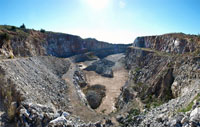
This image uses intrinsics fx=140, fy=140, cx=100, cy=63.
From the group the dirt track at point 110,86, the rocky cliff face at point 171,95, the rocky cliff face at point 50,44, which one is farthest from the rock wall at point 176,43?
the rocky cliff face at point 50,44

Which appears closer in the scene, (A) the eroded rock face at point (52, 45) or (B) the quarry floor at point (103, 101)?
(B) the quarry floor at point (103, 101)

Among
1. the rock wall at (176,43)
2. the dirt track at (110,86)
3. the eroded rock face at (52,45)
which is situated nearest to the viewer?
the rock wall at (176,43)

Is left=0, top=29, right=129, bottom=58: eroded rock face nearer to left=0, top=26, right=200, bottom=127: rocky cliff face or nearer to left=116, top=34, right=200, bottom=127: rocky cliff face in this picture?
left=0, top=26, right=200, bottom=127: rocky cliff face

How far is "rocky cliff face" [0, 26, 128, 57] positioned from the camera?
31.3m

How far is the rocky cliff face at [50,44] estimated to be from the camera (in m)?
31.3

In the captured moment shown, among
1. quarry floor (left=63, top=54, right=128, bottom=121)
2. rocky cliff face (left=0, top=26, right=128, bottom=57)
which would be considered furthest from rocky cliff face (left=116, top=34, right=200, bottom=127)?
rocky cliff face (left=0, top=26, right=128, bottom=57)

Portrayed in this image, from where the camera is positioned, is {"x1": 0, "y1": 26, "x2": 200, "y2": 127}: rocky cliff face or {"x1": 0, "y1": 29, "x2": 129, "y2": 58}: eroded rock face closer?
{"x1": 0, "y1": 26, "x2": 200, "y2": 127}: rocky cliff face

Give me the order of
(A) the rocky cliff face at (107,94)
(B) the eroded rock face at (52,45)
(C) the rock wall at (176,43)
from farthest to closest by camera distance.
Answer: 1. (B) the eroded rock face at (52,45)
2. (C) the rock wall at (176,43)
3. (A) the rocky cliff face at (107,94)

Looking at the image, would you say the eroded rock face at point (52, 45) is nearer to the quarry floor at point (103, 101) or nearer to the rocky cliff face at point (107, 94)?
the rocky cliff face at point (107, 94)

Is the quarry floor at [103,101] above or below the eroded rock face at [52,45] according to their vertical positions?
below

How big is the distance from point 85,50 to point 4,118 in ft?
208

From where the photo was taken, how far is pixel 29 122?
8.72m

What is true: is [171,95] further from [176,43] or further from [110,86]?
[110,86]

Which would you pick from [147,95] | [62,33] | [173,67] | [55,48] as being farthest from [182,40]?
[62,33]
